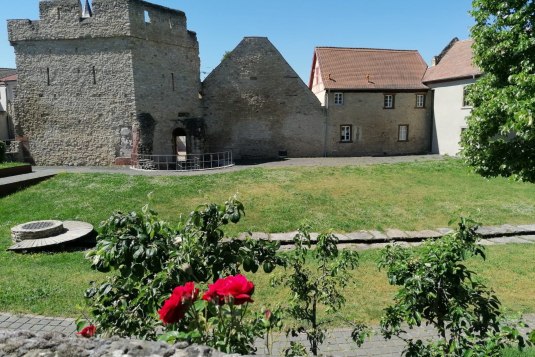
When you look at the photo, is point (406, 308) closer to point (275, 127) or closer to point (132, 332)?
point (132, 332)

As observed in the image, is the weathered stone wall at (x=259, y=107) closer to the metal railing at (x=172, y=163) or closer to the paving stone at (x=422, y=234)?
the metal railing at (x=172, y=163)

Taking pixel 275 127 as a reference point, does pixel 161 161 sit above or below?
below

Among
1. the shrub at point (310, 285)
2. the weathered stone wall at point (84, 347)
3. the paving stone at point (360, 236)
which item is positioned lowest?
the paving stone at point (360, 236)

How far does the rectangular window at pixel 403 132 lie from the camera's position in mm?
27219

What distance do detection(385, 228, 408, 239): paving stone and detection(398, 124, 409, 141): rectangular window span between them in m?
17.7

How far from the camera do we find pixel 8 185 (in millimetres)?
14195

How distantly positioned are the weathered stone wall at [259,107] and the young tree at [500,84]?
46.1ft

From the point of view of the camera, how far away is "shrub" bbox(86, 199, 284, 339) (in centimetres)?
293

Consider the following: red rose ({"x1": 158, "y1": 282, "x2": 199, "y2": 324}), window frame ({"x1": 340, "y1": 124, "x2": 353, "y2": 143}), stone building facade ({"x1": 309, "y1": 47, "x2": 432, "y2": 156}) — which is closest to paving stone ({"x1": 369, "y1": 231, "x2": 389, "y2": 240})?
red rose ({"x1": 158, "y1": 282, "x2": 199, "y2": 324})

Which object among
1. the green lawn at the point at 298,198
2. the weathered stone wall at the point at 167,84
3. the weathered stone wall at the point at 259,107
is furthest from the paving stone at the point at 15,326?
the weathered stone wall at the point at 259,107

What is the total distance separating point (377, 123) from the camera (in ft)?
87.9

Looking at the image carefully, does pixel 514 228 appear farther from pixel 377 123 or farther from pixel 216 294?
pixel 377 123

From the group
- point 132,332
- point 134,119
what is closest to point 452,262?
point 132,332

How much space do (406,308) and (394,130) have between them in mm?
25513
